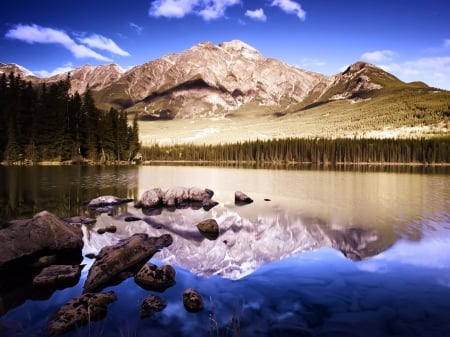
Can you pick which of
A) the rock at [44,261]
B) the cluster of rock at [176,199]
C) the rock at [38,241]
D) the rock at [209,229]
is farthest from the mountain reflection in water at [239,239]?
the cluster of rock at [176,199]

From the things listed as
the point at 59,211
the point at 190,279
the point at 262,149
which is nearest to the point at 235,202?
the point at 59,211

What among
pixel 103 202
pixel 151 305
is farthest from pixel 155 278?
pixel 103 202

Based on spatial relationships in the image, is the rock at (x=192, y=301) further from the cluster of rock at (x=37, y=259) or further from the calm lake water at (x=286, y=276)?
the cluster of rock at (x=37, y=259)

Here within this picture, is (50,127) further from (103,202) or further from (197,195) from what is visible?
(197,195)

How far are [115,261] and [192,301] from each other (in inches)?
167

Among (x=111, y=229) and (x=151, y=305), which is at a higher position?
(x=111, y=229)

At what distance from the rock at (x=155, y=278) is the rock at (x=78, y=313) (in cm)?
160

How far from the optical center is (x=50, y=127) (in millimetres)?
94188

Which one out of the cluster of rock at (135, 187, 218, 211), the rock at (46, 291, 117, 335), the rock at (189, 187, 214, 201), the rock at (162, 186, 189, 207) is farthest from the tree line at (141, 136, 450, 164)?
the rock at (46, 291, 117, 335)

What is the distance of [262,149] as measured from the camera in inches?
6521

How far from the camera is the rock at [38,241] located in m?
13.0

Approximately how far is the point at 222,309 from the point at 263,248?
22.8ft

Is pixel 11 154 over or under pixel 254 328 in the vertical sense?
over

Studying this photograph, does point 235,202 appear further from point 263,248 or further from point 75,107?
point 75,107
